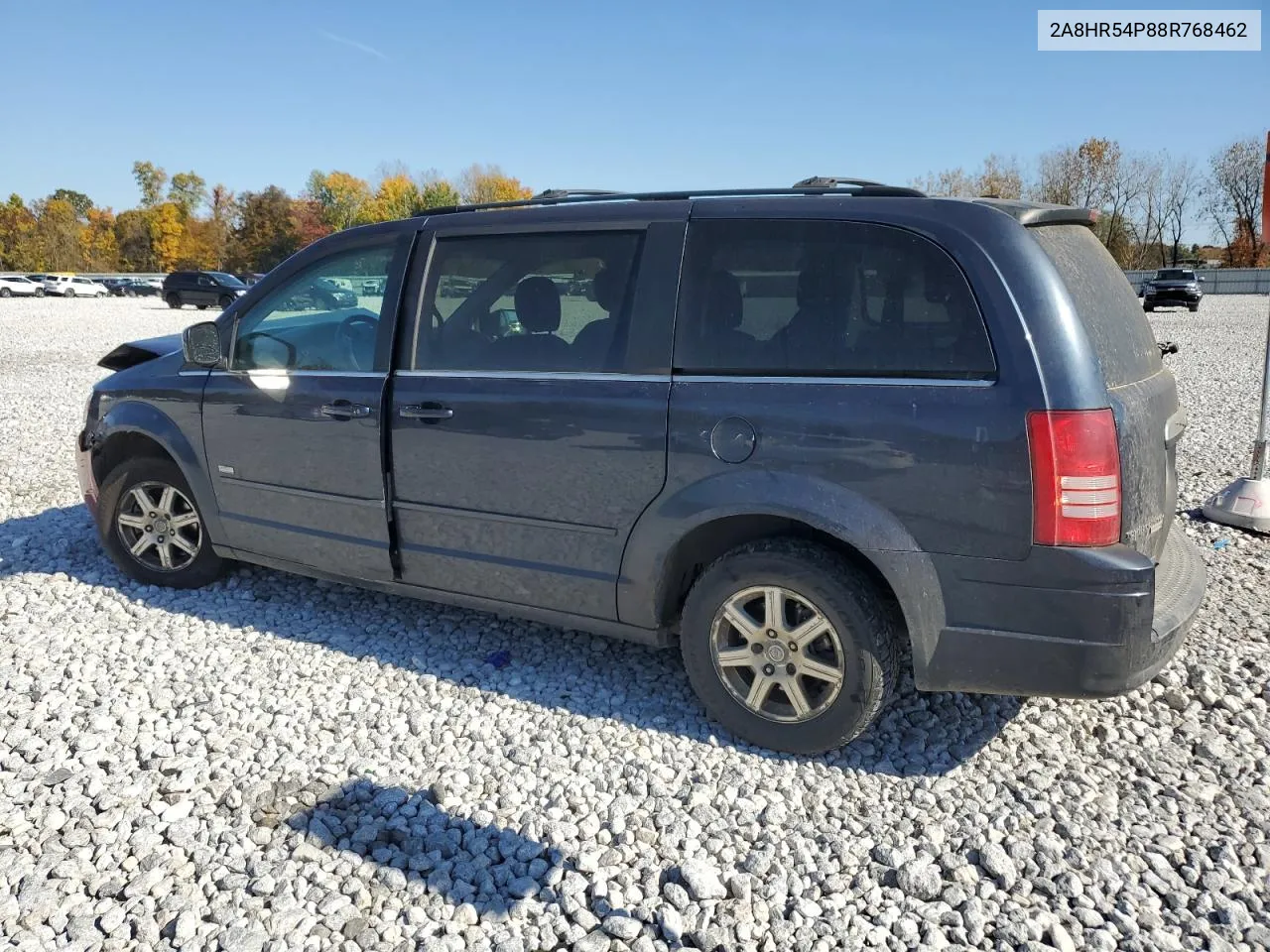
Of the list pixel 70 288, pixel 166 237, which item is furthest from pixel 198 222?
pixel 70 288

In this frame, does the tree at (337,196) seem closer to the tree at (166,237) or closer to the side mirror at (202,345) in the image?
the tree at (166,237)

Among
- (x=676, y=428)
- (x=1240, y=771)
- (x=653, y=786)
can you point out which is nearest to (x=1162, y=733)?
(x=1240, y=771)

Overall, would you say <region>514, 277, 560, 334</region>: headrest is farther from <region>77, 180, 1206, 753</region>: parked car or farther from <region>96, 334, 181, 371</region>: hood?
<region>96, 334, 181, 371</region>: hood

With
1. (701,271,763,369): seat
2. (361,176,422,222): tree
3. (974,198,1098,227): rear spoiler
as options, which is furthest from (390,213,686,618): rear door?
(361,176,422,222): tree

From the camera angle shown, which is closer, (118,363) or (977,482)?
(977,482)

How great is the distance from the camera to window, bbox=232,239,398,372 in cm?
437

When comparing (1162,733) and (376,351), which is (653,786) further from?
(376,351)

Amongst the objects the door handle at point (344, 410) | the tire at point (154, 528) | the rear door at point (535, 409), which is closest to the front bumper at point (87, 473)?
the tire at point (154, 528)

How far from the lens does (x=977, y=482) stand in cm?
304

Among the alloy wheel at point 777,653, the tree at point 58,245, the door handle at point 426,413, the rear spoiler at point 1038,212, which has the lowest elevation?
the alloy wheel at point 777,653

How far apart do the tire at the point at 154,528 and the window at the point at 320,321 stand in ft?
2.95

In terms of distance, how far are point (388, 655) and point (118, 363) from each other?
2.70 m

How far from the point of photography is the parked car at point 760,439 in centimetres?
304

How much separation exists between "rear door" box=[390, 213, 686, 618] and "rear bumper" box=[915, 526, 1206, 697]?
121 cm
